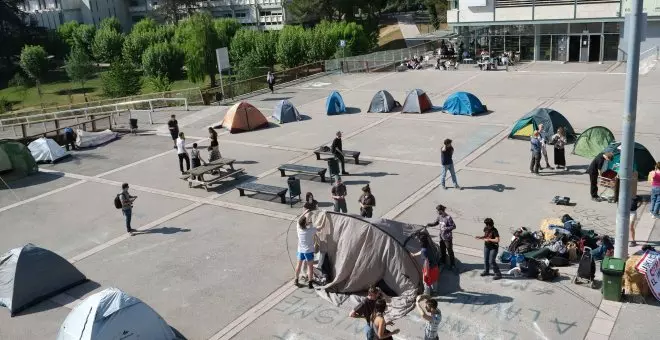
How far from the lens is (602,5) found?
127 feet

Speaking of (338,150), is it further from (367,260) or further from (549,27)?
(549,27)

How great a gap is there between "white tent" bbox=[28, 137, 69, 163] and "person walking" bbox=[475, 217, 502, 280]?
61.4 feet

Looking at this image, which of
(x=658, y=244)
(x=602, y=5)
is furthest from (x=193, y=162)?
(x=602, y=5)

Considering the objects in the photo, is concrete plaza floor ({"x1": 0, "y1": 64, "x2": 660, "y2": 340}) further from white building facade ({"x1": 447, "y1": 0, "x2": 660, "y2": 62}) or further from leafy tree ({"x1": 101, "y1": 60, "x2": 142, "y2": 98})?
leafy tree ({"x1": 101, "y1": 60, "x2": 142, "y2": 98})

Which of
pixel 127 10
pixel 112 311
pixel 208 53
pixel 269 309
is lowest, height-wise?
pixel 269 309

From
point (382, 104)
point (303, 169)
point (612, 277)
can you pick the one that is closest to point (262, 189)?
point (303, 169)

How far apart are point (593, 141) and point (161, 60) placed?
58.1 m

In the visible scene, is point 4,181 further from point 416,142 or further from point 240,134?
point 416,142

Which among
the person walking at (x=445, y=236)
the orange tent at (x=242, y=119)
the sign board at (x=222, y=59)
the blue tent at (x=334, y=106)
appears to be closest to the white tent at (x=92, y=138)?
the orange tent at (x=242, y=119)

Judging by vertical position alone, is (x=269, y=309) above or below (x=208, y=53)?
below

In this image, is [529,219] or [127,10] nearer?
[529,219]

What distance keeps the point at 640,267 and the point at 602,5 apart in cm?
3289

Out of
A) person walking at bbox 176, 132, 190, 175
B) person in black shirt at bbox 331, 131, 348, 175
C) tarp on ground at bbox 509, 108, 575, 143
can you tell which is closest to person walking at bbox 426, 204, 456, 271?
person in black shirt at bbox 331, 131, 348, 175

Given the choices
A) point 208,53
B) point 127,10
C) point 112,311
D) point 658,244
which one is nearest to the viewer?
point 112,311
